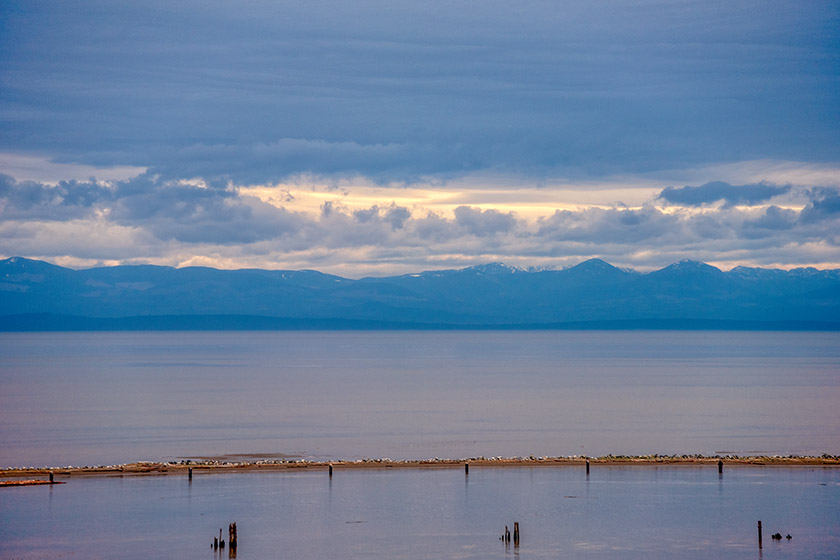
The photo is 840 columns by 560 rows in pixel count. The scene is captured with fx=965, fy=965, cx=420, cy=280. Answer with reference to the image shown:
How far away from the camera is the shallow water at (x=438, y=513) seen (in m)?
52.0

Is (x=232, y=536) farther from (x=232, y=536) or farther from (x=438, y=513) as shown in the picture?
(x=438, y=513)

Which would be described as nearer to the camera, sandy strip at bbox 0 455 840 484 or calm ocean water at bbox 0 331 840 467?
sandy strip at bbox 0 455 840 484

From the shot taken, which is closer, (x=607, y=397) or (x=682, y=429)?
(x=682, y=429)

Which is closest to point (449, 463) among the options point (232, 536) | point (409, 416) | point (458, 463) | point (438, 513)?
point (458, 463)

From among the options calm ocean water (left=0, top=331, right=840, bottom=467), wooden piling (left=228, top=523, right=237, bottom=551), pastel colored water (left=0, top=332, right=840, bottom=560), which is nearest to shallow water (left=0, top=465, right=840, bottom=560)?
pastel colored water (left=0, top=332, right=840, bottom=560)

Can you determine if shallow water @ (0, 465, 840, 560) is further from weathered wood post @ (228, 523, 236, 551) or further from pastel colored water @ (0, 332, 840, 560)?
weathered wood post @ (228, 523, 236, 551)

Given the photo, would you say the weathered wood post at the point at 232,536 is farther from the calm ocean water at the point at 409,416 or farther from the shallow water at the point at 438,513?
the calm ocean water at the point at 409,416

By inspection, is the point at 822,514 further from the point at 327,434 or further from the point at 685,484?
the point at 327,434

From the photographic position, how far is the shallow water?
171 ft

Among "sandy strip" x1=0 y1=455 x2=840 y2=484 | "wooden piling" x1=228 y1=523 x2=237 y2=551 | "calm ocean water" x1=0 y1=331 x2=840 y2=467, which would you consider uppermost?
"calm ocean water" x1=0 y1=331 x2=840 y2=467

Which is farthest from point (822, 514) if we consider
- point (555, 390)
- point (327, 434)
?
point (555, 390)

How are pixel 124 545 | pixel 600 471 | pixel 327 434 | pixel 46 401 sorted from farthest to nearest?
pixel 46 401
pixel 327 434
pixel 600 471
pixel 124 545

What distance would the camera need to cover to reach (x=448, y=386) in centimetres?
15962

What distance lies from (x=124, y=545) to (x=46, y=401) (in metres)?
91.8
